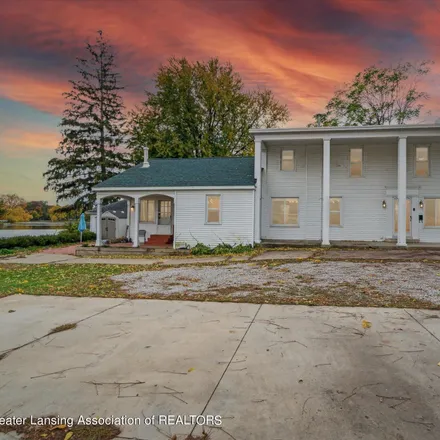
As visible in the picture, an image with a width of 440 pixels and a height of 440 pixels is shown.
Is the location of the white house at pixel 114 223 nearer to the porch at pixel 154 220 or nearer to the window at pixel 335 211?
the porch at pixel 154 220

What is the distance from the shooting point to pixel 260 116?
115 ft

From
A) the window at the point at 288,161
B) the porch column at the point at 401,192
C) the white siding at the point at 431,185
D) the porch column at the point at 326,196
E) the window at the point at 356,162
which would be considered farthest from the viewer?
the window at the point at 288,161

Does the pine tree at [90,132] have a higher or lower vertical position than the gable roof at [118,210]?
higher

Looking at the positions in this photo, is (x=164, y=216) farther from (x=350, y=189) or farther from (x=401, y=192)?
(x=401, y=192)

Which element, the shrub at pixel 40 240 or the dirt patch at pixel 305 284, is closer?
the dirt patch at pixel 305 284

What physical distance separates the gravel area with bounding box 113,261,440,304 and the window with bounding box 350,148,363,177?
780 centimetres

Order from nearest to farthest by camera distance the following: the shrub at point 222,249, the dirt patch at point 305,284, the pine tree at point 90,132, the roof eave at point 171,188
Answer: the dirt patch at point 305,284 → the shrub at point 222,249 → the roof eave at point 171,188 → the pine tree at point 90,132

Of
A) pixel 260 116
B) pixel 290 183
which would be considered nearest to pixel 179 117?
pixel 260 116

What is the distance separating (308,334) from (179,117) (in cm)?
3113

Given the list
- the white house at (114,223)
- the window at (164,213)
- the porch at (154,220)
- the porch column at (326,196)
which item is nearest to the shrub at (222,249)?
the porch at (154,220)

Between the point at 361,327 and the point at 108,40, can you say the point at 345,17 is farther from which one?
the point at 108,40

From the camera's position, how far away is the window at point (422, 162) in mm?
17250

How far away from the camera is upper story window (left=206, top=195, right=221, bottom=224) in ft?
55.7

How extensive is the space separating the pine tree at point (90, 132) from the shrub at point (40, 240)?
11.8 metres
